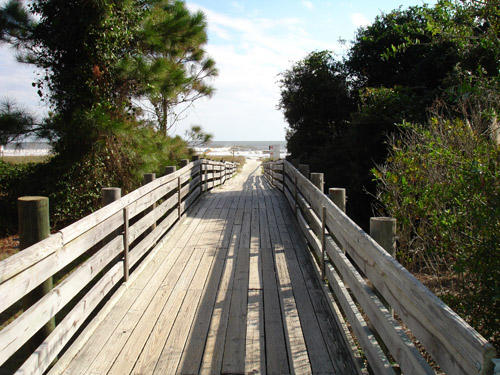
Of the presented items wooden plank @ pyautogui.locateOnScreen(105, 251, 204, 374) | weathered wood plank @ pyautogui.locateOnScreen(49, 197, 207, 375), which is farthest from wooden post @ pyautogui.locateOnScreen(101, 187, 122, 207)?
wooden plank @ pyautogui.locateOnScreen(105, 251, 204, 374)

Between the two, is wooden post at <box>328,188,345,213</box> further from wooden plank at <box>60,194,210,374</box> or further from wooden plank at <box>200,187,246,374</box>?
wooden plank at <box>60,194,210,374</box>

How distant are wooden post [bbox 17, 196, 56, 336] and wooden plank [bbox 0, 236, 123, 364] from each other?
13 cm

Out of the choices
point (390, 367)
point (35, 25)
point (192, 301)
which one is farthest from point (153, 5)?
point (390, 367)

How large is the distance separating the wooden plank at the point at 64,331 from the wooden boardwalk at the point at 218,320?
13 centimetres

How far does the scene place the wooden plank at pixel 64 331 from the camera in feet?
7.53

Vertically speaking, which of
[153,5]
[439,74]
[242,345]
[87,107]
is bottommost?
[242,345]

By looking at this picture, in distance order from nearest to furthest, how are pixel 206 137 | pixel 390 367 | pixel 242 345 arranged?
1. pixel 390 367
2. pixel 242 345
3. pixel 206 137

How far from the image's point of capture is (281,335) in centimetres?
316

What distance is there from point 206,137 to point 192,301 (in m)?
11.9

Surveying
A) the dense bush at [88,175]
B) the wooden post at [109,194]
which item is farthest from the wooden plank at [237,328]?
the dense bush at [88,175]

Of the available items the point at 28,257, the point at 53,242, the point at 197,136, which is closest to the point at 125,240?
the point at 53,242

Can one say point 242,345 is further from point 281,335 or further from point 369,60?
point 369,60

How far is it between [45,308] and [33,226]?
0.53 meters

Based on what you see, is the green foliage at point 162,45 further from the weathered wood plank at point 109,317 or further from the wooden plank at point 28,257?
the wooden plank at point 28,257
